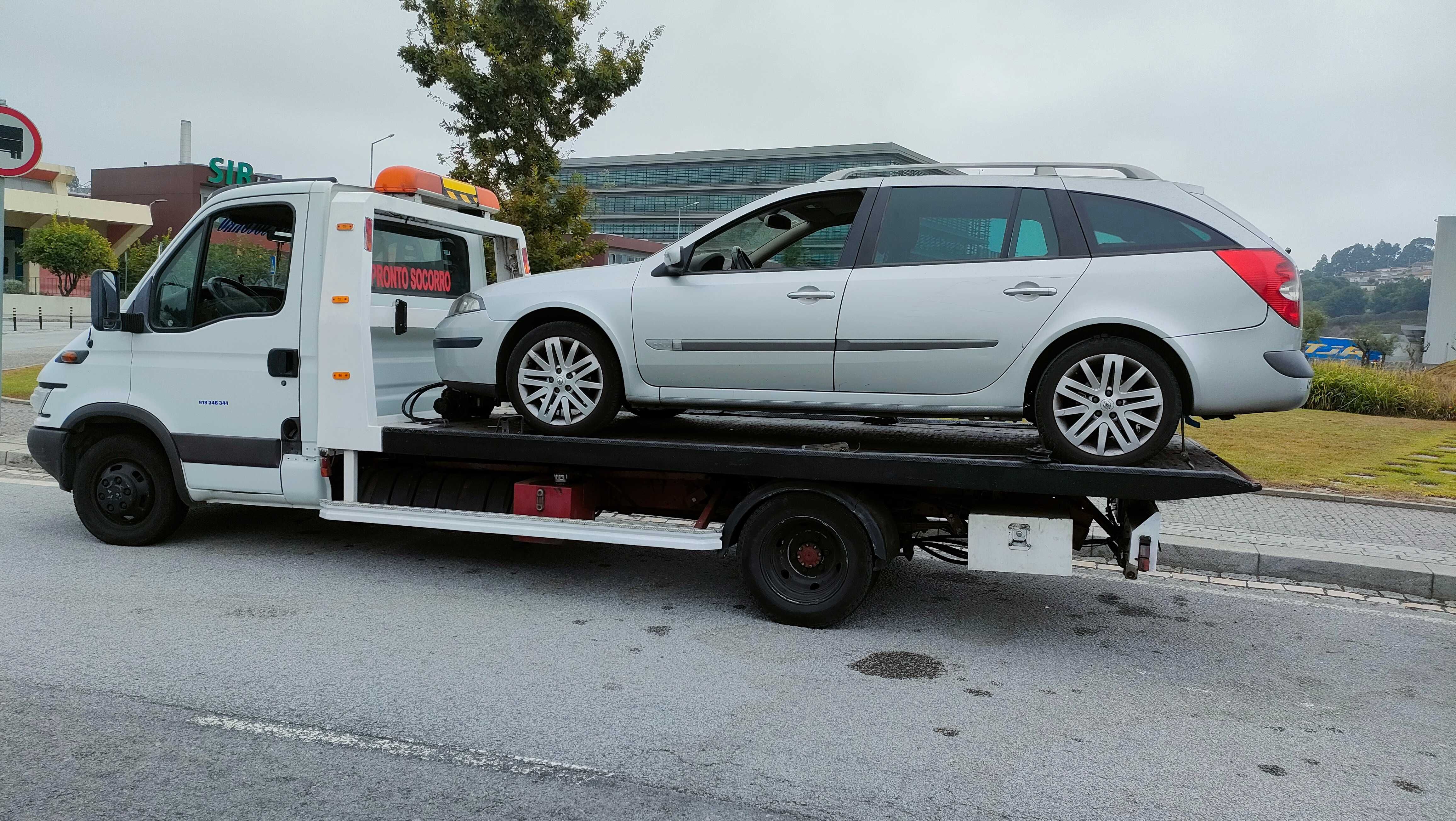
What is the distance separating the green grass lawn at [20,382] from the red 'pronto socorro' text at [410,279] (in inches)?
307

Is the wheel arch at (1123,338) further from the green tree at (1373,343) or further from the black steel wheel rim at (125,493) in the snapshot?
the green tree at (1373,343)

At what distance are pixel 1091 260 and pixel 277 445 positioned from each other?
4667 mm

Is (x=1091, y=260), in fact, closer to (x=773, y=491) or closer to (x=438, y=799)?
(x=773, y=491)

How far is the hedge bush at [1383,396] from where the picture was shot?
664 inches

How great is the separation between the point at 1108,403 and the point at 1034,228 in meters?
0.93

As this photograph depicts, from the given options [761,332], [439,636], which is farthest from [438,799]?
[761,332]

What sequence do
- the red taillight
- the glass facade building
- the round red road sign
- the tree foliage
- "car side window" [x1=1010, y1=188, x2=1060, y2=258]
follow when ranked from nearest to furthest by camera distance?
the red taillight → "car side window" [x1=1010, y1=188, x2=1060, y2=258] → the round red road sign → the glass facade building → the tree foliage

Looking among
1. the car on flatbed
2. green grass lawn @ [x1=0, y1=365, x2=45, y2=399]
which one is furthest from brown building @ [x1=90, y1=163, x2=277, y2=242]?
the car on flatbed

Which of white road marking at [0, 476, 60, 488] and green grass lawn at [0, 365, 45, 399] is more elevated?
green grass lawn at [0, 365, 45, 399]

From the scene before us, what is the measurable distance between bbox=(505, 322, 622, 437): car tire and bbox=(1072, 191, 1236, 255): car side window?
8.33ft

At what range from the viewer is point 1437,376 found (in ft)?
61.2

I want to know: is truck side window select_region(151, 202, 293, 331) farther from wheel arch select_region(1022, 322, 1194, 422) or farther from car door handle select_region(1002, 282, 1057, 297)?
wheel arch select_region(1022, 322, 1194, 422)

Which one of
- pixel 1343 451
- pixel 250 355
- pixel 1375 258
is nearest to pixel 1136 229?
pixel 250 355

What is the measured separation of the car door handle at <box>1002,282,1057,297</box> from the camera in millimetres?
4926
